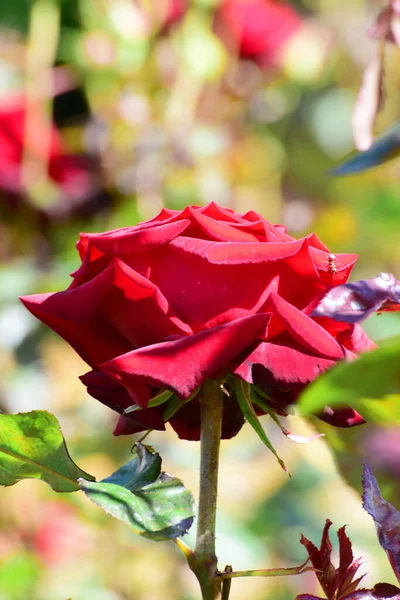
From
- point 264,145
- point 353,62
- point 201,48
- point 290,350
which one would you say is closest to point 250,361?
point 290,350

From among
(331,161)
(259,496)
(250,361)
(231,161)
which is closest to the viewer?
(250,361)

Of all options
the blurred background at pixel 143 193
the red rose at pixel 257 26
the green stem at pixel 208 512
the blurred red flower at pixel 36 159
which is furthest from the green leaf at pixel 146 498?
the red rose at pixel 257 26

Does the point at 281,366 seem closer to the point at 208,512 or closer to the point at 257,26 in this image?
the point at 208,512

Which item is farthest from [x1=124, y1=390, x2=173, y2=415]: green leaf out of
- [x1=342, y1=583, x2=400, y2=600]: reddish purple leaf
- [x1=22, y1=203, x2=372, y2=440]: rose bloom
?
[x1=342, y1=583, x2=400, y2=600]: reddish purple leaf

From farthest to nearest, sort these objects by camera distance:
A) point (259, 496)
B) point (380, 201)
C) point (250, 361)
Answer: point (259, 496) < point (380, 201) < point (250, 361)

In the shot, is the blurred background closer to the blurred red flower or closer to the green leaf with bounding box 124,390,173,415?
the blurred red flower

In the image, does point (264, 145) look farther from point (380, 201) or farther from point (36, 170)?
point (380, 201)
